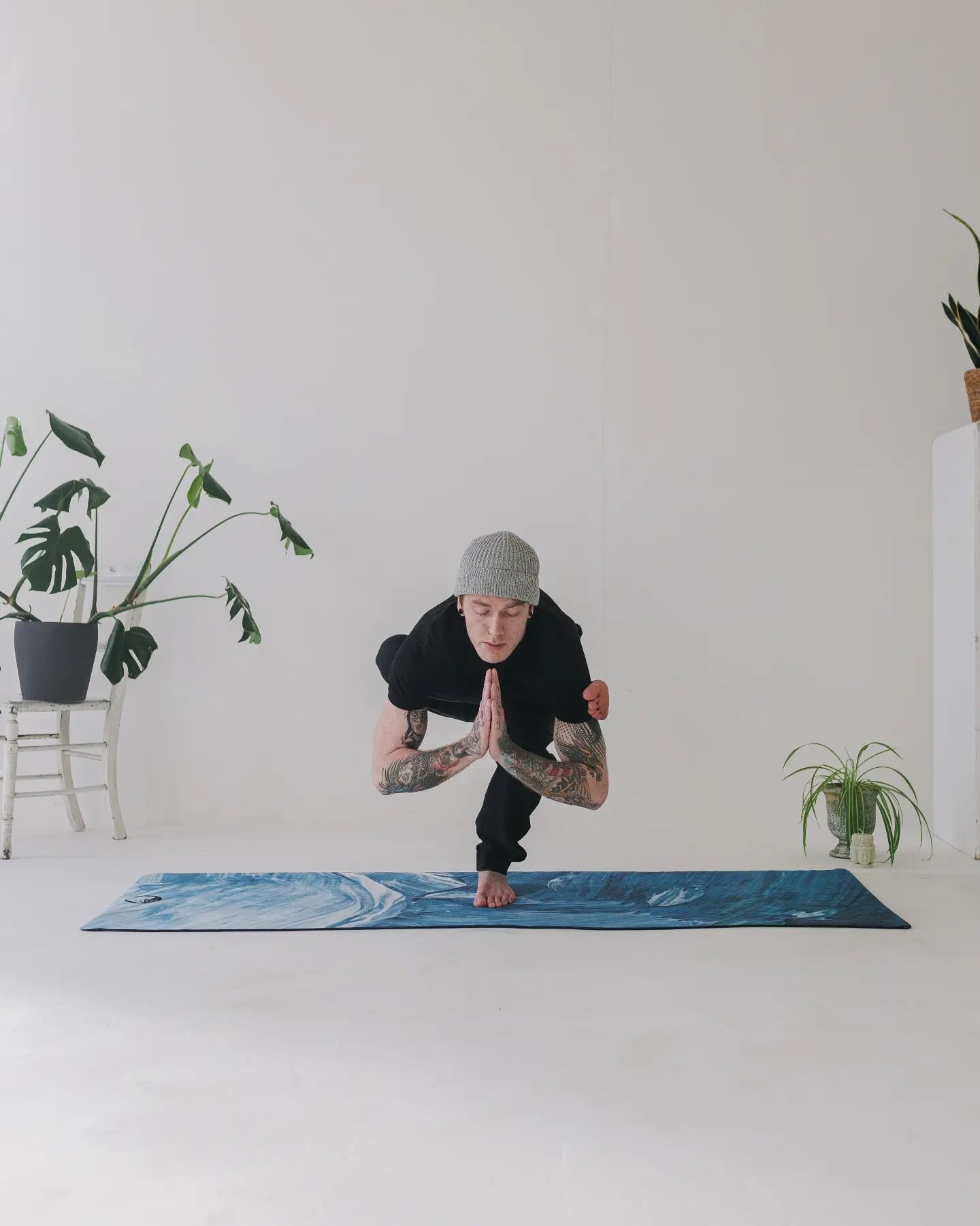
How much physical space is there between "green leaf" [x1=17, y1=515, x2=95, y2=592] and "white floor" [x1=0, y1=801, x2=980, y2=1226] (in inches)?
37.7

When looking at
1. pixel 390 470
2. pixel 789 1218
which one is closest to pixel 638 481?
pixel 390 470

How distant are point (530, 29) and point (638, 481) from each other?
1.67 meters

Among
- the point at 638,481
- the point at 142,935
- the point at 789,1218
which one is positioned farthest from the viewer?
the point at 638,481

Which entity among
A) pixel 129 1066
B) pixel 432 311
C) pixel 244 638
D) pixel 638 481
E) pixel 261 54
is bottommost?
pixel 129 1066

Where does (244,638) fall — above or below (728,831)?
above

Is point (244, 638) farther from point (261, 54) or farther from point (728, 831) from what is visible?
point (261, 54)

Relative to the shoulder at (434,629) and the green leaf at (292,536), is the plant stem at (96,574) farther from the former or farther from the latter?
the shoulder at (434,629)

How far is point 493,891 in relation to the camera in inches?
108

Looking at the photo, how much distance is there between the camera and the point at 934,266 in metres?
3.78

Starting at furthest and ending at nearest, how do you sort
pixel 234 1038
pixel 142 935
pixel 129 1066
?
1. pixel 142 935
2. pixel 234 1038
3. pixel 129 1066

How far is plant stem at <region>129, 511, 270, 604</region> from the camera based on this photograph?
3.53 meters

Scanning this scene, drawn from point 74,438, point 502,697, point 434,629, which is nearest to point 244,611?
point 74,438

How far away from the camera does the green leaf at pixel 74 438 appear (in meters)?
3.26

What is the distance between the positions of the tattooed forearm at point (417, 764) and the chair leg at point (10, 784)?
1309mm
